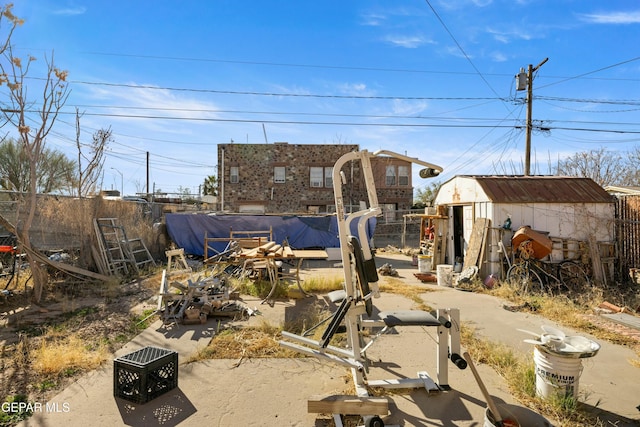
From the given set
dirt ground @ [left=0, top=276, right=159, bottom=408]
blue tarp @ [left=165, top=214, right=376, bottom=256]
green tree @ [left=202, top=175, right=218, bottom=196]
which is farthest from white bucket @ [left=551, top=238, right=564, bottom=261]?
green tree @ [left=202, top=175, right=218, bottom=196]

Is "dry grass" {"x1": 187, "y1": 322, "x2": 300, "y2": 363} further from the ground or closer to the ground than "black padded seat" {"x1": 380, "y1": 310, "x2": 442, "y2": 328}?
closer to the ground

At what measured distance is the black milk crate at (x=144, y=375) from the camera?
3.17 metres

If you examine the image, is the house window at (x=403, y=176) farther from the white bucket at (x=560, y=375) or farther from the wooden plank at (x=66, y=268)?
the white bucket at (x=560, y=375)

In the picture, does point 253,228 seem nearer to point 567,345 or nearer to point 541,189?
point 541,189

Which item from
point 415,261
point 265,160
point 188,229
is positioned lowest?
point 415,261

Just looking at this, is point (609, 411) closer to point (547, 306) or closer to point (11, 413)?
point (547, 306)

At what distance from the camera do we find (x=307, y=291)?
773cm

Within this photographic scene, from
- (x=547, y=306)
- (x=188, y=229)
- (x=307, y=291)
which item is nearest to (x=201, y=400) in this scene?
(x=307, y=291)

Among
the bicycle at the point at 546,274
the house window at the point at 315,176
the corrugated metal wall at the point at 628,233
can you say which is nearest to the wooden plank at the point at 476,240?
the bicycle at the point at 546,274

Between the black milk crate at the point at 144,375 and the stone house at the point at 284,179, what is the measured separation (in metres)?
20.0

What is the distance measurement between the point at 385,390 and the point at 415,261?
1031 cm

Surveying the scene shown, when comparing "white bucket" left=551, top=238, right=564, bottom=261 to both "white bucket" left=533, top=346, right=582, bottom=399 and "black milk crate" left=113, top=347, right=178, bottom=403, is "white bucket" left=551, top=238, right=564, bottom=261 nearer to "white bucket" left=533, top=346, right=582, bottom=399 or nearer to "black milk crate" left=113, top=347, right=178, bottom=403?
"white bucket" left=533, top=346, right=582, bottom=399

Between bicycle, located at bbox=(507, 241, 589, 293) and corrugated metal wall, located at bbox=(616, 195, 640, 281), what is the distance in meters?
1.31

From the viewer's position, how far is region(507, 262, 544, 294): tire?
780 cm
